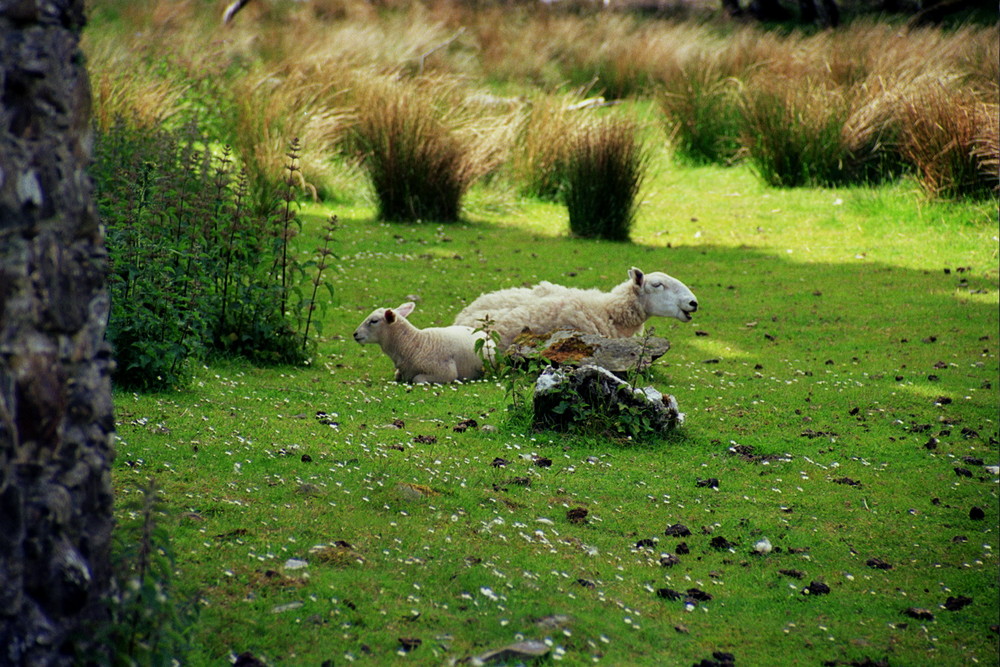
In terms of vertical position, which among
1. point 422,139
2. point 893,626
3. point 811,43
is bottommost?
point 893,626

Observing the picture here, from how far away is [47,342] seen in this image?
2352 millimetres

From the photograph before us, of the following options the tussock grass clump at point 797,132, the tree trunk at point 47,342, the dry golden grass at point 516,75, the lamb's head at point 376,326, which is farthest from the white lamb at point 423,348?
the tussock grass clump at point 797,132

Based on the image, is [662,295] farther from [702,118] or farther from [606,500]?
[702,118]

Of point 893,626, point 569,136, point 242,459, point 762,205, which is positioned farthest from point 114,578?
point 762,205

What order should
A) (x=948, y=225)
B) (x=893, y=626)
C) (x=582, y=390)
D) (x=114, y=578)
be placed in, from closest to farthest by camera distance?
(x=114, y=578) → (x=893, y=626) → (x=582, y=390) → (x=948, y=225)

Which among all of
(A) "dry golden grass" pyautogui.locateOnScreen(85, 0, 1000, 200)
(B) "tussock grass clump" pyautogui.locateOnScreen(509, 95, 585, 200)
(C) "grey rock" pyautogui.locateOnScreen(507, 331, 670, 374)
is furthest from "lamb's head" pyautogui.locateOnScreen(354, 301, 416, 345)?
(B) "tussock grass clump" pyautogui.locateOnScreen(509, 95, 585, 200)

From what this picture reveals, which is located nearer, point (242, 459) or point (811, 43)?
point (242, 459)

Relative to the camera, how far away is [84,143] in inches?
96.0

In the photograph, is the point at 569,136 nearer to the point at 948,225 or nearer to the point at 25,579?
the point at 948,225

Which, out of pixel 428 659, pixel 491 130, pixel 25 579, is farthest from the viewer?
pixel 491 130

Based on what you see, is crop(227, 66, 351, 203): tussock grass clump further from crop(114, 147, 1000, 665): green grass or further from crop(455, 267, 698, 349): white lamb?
crop(455, 267, 698, 349): white lamb

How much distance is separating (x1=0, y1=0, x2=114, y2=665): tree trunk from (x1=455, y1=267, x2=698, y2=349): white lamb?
545 cm

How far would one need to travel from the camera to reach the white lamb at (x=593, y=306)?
310 inches

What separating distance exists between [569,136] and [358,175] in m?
3.00
